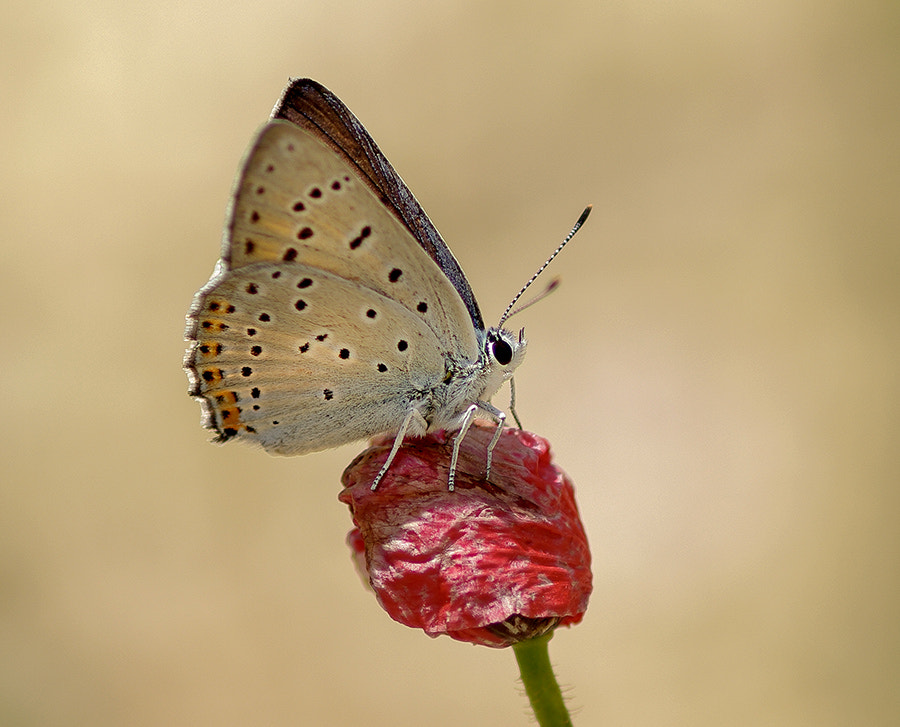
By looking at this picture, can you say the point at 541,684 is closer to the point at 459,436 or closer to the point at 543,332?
the point at 459,436

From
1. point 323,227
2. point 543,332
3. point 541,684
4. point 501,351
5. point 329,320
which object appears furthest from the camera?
point 543,332

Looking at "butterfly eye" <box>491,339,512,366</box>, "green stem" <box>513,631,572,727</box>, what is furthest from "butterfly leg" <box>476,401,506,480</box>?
"green stem" <box>513,631,572,727</box>

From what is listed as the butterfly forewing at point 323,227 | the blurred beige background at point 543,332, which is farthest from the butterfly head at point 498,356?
the blurred beige background at point 543,332

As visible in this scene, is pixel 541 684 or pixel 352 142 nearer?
pixel 541 684

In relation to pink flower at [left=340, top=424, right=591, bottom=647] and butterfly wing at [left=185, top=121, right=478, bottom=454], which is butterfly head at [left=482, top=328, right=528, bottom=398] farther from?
pink flower at [left=340, top=424, right=591, bottom=647]

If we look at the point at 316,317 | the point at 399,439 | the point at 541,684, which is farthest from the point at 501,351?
the point at 541,684

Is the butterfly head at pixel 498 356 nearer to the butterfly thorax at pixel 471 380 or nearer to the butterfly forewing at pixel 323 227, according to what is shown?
the butterfly thorax at pixel 471 380

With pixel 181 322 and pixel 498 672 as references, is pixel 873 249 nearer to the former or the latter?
pixel 498 672

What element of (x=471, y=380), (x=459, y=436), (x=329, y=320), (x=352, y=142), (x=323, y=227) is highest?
(x=352, y=142)
